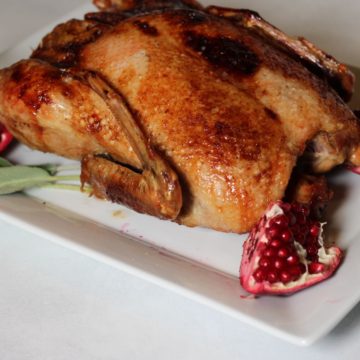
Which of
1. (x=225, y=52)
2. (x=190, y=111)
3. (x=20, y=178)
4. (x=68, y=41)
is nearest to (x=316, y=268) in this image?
(x=190, y=111)

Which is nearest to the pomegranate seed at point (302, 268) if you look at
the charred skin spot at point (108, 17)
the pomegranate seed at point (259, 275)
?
the pomegranate seed at point (259, 275)

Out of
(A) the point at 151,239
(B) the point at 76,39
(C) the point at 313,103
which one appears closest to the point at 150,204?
(A) the point at 151,239

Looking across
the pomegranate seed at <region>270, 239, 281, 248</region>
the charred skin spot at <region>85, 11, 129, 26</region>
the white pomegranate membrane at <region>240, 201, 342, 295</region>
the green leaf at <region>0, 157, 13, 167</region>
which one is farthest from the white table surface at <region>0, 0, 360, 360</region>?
the charred skin spot at <region>85, 11, 129, 26</region>

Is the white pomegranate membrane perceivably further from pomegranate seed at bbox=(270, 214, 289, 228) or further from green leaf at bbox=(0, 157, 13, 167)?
green leaf at bbox=(0, 157, 13, 167)

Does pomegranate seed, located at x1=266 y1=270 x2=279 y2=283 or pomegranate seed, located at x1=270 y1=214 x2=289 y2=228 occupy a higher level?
pomegranate seed, located at x1=270 y1=214 x2=289 y2=228

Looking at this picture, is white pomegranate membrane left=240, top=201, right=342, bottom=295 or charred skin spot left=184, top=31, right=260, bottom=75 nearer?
white pomegranate membrane left=240, top=201, right=342, bottom=295
